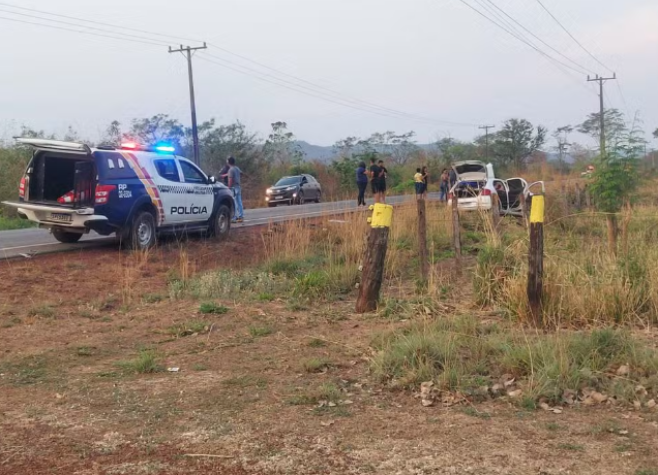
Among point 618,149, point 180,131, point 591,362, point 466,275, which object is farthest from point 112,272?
point 180,131

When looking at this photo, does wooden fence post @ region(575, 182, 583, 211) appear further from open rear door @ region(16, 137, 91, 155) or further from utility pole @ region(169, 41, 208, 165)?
utility pole @ region(169, 41, 208, 165)

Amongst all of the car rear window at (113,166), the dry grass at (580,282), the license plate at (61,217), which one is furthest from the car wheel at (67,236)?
the dry grass at (580,282)

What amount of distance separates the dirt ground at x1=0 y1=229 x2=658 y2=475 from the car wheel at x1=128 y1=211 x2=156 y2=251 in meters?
5.20

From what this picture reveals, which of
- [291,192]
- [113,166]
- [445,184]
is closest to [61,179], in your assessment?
[113,166]

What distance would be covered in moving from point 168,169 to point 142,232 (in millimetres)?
1482

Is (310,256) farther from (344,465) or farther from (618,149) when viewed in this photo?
(344,465)

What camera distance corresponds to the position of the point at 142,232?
1243 cm

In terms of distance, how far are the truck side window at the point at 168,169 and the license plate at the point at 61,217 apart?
1.96 m

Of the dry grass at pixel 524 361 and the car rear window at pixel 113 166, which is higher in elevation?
the car rear window at pixel 113 166

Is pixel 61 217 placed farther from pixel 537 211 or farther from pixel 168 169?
pixel 537 211

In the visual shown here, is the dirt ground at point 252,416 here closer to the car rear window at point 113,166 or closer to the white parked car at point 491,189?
the car rear window at point 113,166

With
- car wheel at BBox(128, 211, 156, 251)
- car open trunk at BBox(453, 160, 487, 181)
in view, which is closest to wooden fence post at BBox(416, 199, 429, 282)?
car wheel at BBox(128, 211, 156, 251)

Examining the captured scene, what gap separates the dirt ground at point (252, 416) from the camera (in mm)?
3572

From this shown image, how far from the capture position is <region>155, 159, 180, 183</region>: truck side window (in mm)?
12984
